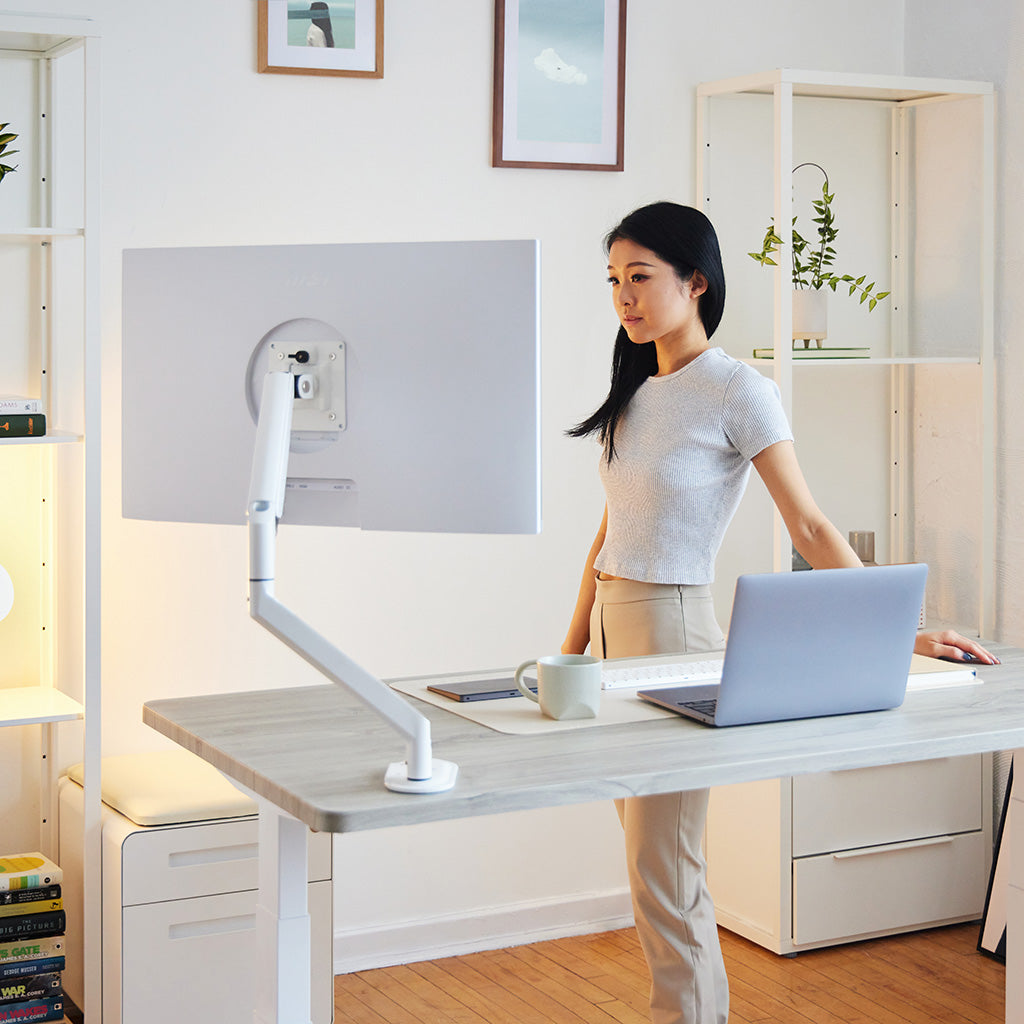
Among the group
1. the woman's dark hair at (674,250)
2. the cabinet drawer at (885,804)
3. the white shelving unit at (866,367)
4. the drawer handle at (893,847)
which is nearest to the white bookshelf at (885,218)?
the white shelving unit at (866,367)

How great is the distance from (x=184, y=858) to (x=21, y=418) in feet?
2.75

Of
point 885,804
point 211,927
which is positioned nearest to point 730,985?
point 885,804

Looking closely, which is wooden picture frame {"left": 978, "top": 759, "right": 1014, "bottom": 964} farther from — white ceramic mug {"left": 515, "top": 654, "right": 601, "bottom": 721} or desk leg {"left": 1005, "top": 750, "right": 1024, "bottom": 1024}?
white ceramic mug {"left": 515, "top": 654, "right": 601, "bottom": 721}

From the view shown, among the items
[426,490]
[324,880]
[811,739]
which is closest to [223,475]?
[426,490]

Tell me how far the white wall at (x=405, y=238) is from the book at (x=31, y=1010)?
531 mm

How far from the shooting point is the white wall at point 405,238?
9.26 feet

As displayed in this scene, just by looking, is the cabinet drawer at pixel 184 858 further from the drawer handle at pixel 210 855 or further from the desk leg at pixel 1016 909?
the desk leg at pixel 1016 909

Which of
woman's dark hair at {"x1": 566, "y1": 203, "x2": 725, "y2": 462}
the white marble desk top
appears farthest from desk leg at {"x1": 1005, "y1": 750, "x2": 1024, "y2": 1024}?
woman's dark hair at {"x1": 566, "y1": 203, "x2": 725, "y2": 462}

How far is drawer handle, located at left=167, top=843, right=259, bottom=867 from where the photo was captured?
2.48m

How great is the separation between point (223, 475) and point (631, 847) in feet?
2.88

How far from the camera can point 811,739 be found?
1627 mm

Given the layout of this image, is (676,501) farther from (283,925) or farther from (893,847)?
(893,847)

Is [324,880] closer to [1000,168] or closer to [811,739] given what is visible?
[811,739]

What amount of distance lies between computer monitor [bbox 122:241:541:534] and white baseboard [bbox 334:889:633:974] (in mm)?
1672
